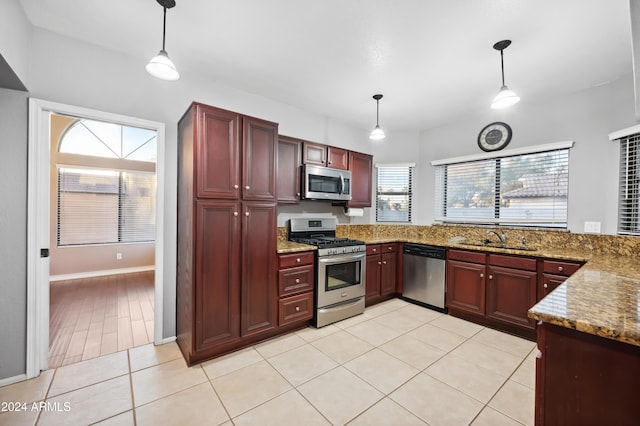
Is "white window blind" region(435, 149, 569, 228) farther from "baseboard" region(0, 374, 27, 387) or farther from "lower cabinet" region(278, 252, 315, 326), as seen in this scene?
"baseboard" region(0, 374, 27, 387)

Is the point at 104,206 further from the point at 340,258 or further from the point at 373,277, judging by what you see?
the point at 373,277

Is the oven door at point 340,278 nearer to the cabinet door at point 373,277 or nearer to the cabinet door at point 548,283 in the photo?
the cabinet door at point 373,277

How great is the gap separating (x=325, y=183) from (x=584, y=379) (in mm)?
2850

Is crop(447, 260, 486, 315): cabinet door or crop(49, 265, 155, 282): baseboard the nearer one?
crop(447, 260, 486, 315): cabinet door

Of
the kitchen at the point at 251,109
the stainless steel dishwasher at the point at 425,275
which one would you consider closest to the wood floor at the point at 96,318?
the kitchen at the point at 251,109

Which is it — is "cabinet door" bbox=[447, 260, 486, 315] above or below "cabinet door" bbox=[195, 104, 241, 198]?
below

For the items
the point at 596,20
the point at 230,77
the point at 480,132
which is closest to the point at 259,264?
the point at 230,77

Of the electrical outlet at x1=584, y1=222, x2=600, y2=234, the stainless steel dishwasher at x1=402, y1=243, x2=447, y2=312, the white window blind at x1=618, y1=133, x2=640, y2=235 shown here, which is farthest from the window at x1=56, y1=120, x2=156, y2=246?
the white window blind at x1=618, y1=133, x2=640, y2=235

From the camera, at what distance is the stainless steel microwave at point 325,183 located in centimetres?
326

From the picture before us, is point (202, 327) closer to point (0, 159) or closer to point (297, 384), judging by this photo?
point (297, 384)

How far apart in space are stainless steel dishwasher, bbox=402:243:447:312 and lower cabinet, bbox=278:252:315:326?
1606 millimetres

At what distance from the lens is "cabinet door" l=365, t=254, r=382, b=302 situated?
3.55 meters

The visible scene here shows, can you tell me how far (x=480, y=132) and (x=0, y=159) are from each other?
5110 millimetres

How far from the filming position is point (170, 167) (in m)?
2.60
